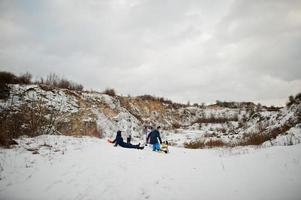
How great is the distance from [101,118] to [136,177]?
18291 millimetres

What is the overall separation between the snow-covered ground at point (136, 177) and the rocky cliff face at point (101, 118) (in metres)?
3.56

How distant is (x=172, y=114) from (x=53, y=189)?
117 ft

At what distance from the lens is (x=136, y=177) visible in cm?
655

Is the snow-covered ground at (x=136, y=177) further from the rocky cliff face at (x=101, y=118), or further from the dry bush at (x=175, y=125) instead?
the dry bush at (x=175, y=125)

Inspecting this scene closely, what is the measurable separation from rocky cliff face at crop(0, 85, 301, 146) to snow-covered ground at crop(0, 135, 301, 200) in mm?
3556

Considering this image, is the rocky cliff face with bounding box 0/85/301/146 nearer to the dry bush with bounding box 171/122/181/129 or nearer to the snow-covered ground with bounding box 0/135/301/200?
the dry bush with bounding box 171/122/181/129

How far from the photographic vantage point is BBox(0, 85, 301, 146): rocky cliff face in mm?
13383

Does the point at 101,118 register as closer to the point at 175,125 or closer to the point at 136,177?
the point at 175,125

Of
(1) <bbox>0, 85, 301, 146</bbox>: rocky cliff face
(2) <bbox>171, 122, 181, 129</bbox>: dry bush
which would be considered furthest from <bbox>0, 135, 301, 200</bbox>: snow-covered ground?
(2) <bbox>171, 122, 181, 129</bbox>: dry bush

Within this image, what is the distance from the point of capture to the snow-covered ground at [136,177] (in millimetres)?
5324

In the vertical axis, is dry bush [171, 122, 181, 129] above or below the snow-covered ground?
above

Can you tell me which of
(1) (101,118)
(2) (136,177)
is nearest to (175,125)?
(1) (101,118)

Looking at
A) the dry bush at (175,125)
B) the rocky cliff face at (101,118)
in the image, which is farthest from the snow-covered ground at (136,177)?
the dry bush at (175,125)

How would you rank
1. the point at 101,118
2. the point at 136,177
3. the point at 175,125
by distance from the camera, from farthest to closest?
1. the point at 175,125
2. the point at 101,118
3. the point at 136,177
